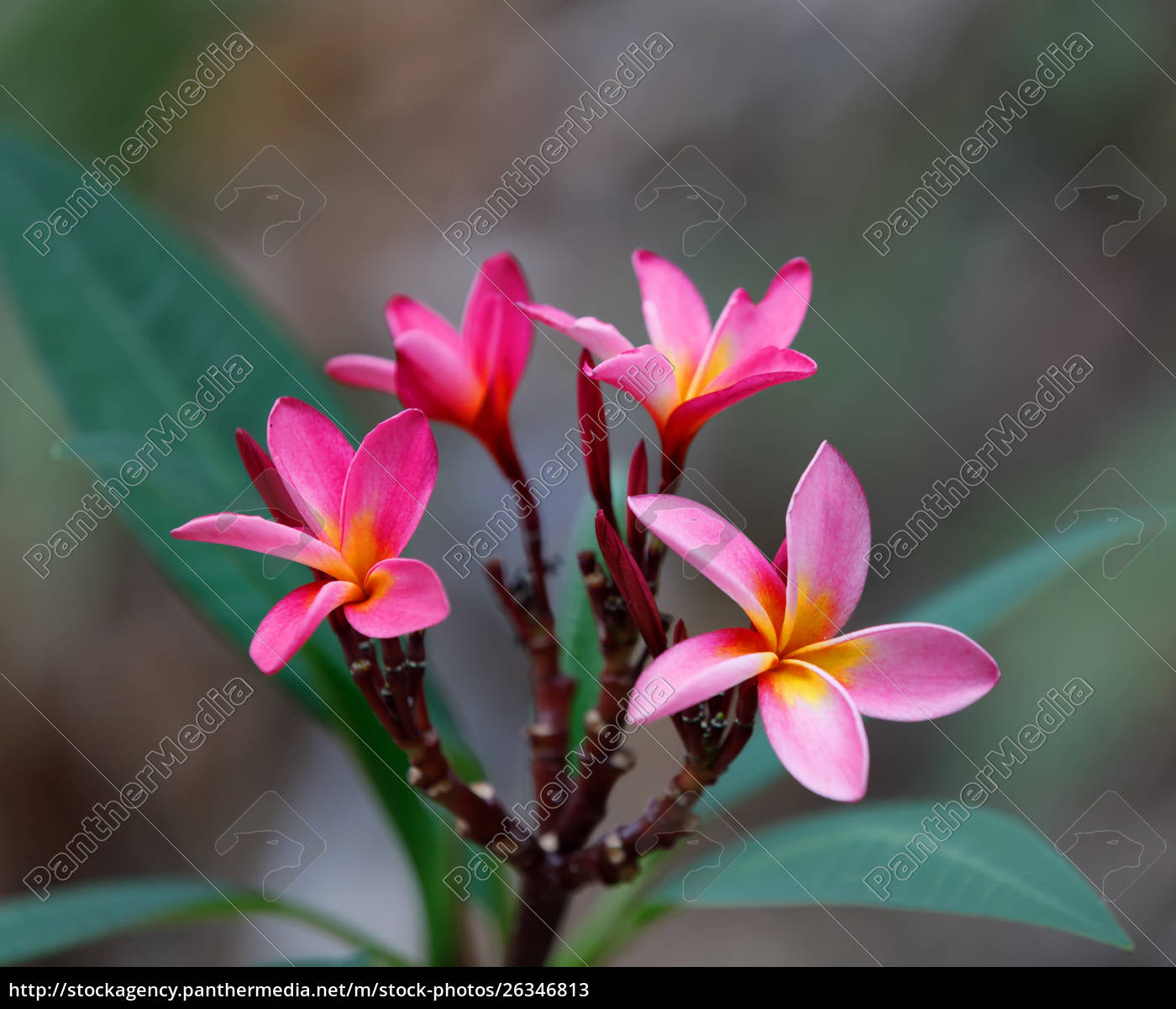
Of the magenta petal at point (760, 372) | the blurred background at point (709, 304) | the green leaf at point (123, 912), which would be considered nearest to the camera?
the magenta petal at point (760, 372)

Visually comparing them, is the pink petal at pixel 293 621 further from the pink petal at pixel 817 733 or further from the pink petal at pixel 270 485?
the pink petal at pixel 817 733

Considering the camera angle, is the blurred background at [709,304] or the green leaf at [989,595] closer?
the green leaf at [989,595]

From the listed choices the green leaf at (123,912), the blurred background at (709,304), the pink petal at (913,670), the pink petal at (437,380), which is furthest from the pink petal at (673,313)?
the blurred background at (709,304)

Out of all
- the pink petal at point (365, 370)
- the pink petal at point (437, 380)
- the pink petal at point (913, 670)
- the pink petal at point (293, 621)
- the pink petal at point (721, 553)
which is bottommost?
the pink petal at point (293, 621)

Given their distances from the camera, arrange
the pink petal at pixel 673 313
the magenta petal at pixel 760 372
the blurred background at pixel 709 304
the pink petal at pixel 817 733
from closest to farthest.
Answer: the pink petal at pixel 817 733, the magenta petal at pixel 760 372, the pink petal at pixel 673 313, the blurred background at pixel 709 304

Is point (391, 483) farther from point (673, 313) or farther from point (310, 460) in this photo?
point (673, 313)

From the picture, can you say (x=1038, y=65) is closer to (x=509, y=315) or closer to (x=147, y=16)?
(x=509, y=315)

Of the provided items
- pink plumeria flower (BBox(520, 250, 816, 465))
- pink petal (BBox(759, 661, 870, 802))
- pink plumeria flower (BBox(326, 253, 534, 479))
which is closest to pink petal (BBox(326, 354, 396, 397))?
pink plumeria flower (BBox(326, 253, 534, 479))
